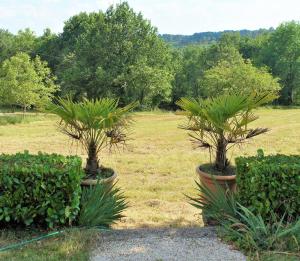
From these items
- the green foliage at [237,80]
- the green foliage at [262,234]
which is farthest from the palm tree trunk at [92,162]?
the green foliage at [237,80]

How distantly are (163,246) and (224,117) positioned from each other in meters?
1.87

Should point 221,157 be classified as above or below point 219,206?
above

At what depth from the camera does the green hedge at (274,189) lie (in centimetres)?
344

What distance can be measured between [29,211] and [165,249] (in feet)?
4.31

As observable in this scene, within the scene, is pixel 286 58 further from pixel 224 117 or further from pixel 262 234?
pixel 262 234

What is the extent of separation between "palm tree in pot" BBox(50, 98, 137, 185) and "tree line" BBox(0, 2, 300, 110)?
17713 millimetres

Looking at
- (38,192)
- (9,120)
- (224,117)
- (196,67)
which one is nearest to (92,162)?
(38,192)

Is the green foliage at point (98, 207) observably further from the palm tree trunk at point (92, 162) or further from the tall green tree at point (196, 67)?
the tall green tree at point (196, 67)

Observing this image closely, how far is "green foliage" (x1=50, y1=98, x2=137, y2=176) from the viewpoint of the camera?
4305 millimetres

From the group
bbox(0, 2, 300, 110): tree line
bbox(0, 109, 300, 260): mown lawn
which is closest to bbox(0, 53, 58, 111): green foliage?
bbox(0, 2, 300, 110): tree line

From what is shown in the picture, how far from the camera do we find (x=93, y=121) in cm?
430

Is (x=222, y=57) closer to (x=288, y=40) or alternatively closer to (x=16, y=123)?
(x=288, y=40)

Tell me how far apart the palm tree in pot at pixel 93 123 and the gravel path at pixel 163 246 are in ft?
3.36

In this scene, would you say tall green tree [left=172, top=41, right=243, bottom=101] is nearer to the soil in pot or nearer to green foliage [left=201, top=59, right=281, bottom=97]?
green foliage [left=201, top=59, right=281, bottom=97]
